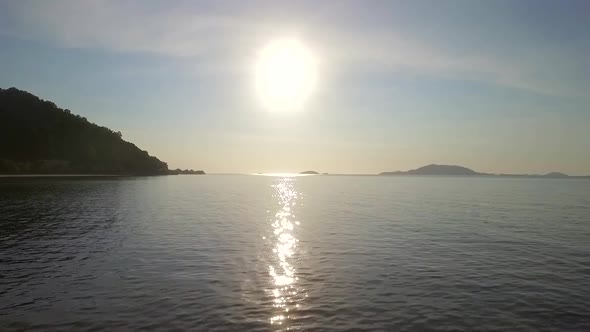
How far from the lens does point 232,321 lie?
17.9m

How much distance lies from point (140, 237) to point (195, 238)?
6.15 meters

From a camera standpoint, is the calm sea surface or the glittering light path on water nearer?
the calm sea surface

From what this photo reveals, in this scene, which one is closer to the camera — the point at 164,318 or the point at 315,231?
the point at 164,318

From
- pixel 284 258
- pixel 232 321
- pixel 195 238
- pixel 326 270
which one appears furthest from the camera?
pixel 195 238

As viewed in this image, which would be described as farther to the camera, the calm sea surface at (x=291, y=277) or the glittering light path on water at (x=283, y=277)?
the glittering light path on water at (x=283, y=277)

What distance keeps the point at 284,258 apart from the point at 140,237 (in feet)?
60.0

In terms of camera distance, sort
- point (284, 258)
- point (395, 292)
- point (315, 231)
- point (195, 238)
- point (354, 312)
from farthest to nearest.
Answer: point (315, 231), point (195, 238), point (284, 258), point (395, 292), point (354, 312)

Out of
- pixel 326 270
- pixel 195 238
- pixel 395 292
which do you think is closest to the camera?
pixel 395 292

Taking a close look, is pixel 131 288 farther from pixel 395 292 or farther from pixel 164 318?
pixel 395 292

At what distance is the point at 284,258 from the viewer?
32188mm

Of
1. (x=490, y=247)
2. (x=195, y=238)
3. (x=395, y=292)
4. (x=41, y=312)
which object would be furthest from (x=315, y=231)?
(x=41, y=312)

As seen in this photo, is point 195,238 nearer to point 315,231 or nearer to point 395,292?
point 315,231

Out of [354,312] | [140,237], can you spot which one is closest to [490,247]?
Answer: [354,312]

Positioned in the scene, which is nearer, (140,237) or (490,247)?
(490,247)
